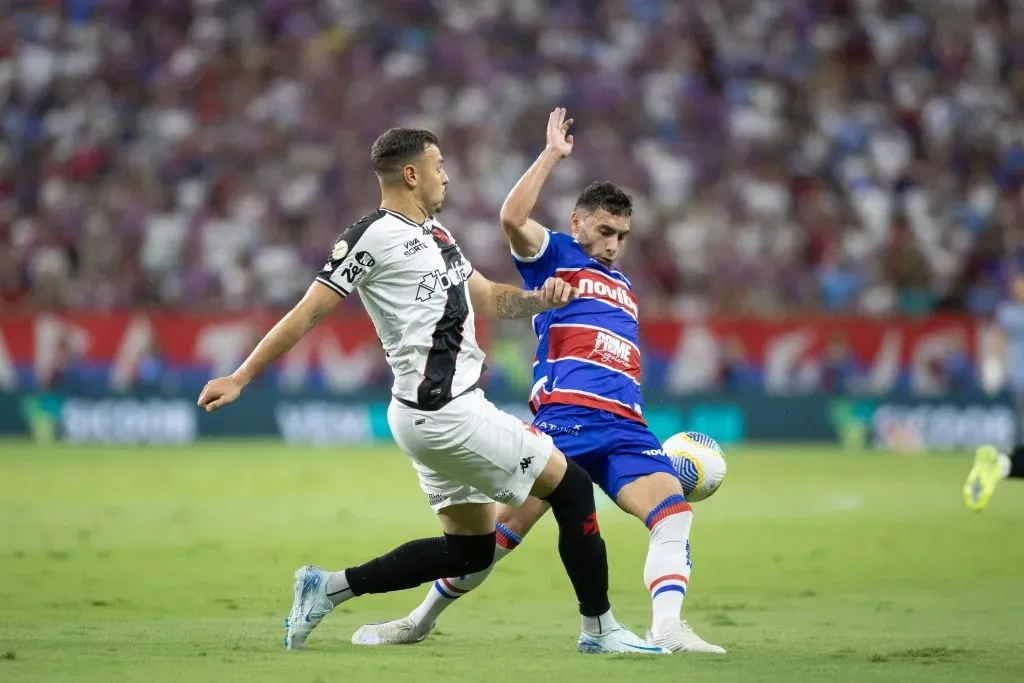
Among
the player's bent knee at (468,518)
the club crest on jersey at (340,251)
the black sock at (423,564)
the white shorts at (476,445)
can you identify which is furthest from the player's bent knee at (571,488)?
the club crest on jersey at (340,251)

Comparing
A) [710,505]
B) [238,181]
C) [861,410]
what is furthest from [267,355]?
[238,181]

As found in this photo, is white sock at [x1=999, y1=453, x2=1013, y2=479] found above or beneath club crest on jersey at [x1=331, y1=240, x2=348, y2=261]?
beneath

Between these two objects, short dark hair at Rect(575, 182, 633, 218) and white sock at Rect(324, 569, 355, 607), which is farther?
short dark hair at Rect(575, 182, 633, 218)

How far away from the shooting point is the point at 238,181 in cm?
2483

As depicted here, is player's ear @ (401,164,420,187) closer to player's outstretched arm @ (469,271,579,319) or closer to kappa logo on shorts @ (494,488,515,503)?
player's outstretched arm @ (469,271,579,319)

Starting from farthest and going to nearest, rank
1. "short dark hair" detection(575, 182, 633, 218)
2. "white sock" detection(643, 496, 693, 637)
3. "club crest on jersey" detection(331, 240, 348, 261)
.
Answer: "short dark hair" detection(575, 182, 633, 218) → "white sock" detection(643, 496, 693, 637) → "club crest on jersey" detection(331, 240, 348, 261)

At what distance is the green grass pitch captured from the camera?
6.56 m

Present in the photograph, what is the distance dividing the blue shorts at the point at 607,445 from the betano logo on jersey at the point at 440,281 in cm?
113

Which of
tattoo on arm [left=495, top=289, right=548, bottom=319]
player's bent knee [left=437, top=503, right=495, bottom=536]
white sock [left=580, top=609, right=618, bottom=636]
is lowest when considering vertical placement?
white sock [left=580, top=609, right=618, bottom=636]

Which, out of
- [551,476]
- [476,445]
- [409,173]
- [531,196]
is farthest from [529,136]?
[476,445]

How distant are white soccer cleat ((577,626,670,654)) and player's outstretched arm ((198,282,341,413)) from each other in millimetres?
2052

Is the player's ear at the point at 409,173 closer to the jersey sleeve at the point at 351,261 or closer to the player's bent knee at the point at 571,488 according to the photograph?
the jersey sleeve at the point at 351,261

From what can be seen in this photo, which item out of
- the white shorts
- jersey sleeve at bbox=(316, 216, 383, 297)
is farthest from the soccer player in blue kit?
jersey sleeve at bbox=(316, 216, 383, 297)

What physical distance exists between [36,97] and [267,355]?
70.4ft
